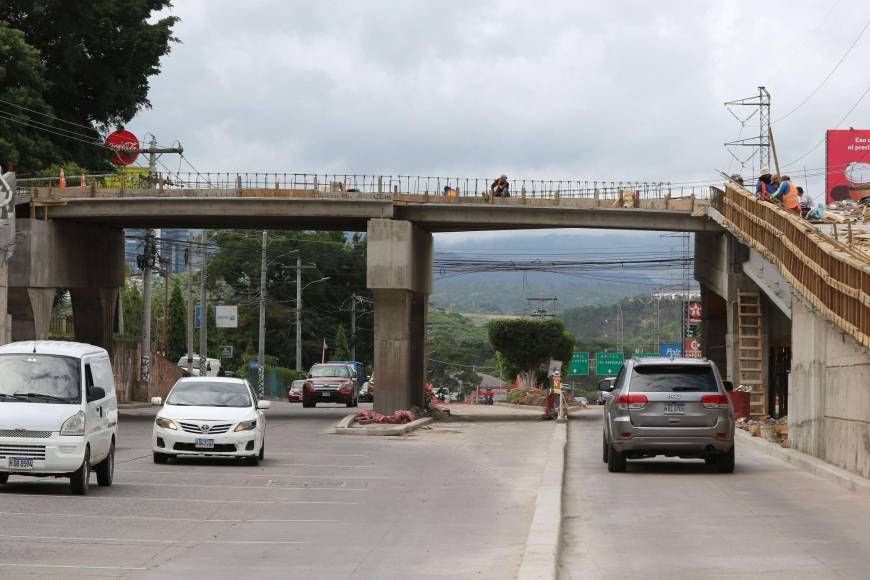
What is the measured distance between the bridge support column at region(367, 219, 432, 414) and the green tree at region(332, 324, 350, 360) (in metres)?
61.9

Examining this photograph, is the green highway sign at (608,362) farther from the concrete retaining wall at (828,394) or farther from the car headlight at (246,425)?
the car headlight at (246,425)

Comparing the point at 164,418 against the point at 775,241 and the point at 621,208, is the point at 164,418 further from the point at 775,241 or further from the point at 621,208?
the point at 621,208

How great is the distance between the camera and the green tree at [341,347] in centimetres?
11144

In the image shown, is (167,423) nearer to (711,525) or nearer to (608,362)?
(711,525)

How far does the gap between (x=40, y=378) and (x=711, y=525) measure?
9.15 meters

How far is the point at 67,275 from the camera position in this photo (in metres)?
50.3

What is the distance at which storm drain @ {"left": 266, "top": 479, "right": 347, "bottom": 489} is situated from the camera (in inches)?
802

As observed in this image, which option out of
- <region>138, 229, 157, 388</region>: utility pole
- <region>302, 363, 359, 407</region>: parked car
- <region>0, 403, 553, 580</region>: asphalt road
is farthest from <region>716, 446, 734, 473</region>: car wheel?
<region>138, 229, 157, 388</region>: utility pole

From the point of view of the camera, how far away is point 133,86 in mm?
71750

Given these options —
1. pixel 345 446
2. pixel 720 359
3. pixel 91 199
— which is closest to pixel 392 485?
pixel 345 446

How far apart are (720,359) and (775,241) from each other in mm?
25523

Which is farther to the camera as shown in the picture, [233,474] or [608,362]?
[608,362]

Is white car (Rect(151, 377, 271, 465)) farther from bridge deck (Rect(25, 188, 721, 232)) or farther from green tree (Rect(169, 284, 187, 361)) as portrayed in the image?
green tree (Rect(169, 284, 187, 361))

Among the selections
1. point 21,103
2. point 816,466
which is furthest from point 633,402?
point 21,103
